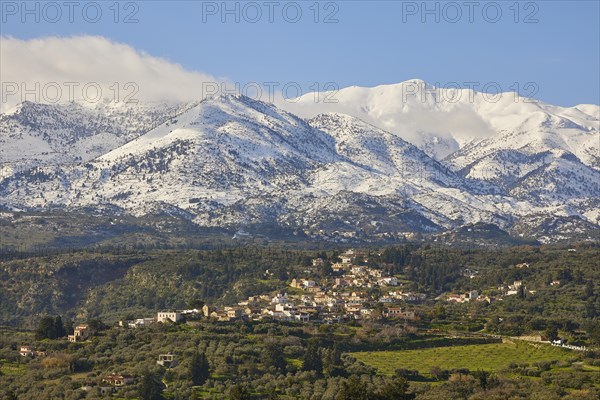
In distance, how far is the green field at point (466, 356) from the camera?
10994cm

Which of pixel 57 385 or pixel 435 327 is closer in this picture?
pixel 57 385

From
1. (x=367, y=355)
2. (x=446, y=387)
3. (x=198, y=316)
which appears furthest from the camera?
(x=198, y=316)

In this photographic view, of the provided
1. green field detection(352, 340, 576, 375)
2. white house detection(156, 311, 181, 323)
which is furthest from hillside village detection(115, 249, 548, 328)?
green field detection(352, 340, 576, 375)

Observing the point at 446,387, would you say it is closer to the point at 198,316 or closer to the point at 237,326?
the point at 237,326

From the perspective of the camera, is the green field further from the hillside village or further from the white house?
the white house

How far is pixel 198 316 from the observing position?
136m

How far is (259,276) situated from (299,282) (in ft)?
31.5

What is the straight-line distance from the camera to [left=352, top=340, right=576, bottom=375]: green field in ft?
361

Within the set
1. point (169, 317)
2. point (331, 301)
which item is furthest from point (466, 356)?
point (331, 301)

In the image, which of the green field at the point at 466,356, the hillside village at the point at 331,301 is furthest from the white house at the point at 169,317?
the green field at the point at 466,356

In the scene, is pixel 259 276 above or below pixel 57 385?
above

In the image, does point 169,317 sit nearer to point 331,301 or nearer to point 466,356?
point 466,356

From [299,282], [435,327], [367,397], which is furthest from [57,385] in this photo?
[299,282]

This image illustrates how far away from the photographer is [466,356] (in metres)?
115
